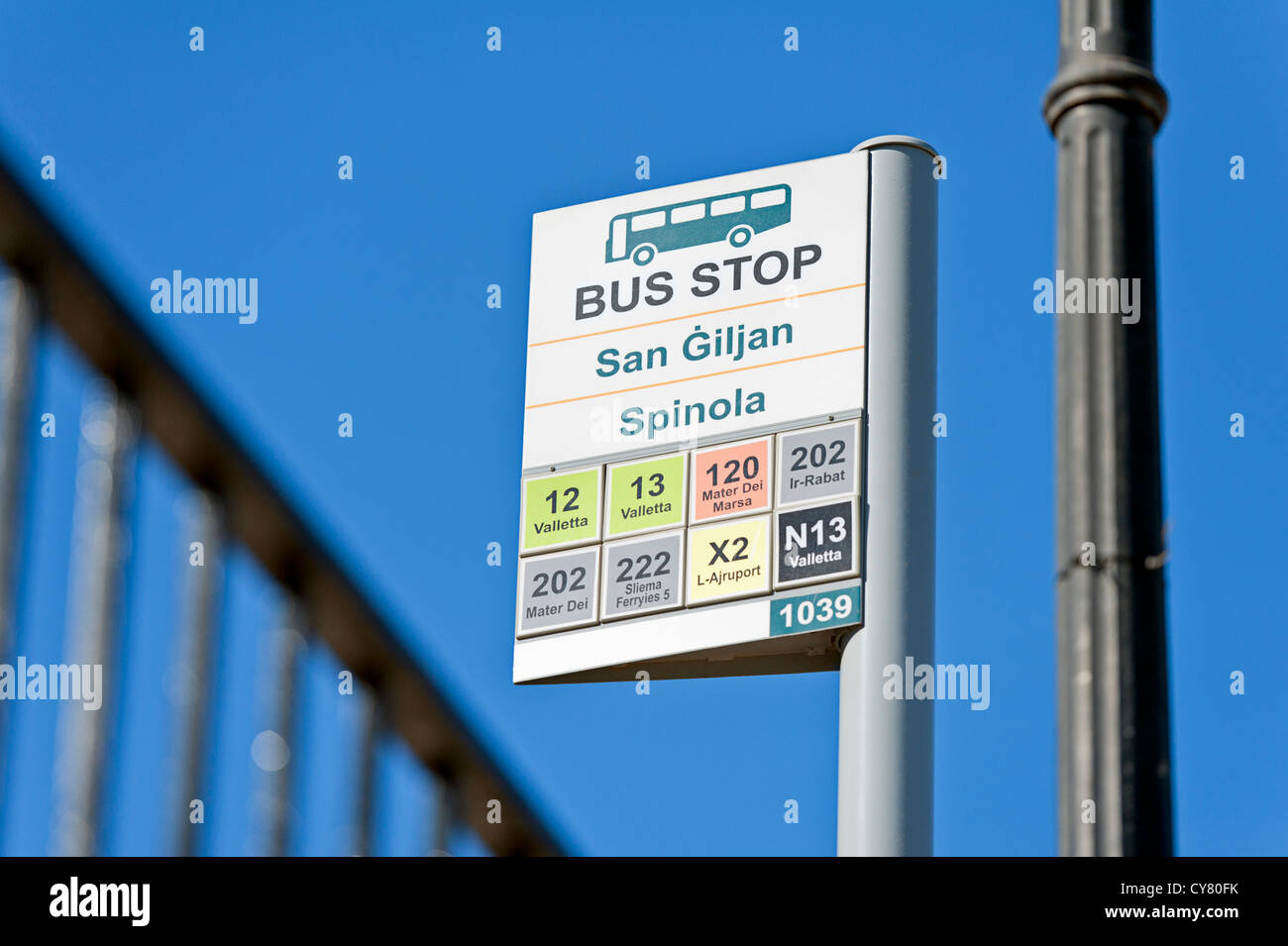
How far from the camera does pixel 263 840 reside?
243 cm

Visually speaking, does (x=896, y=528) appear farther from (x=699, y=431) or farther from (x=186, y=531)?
(x=186, y=531)

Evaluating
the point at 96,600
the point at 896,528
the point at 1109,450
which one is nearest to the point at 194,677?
the point at 96,600

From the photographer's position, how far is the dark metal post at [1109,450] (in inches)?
115

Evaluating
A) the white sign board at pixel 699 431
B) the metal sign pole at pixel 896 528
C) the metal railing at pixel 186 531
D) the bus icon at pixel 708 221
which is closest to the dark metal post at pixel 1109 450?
the metal railing at pixel 186 531

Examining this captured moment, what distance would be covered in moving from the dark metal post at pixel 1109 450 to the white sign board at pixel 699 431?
2845mm

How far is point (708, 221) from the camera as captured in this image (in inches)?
257

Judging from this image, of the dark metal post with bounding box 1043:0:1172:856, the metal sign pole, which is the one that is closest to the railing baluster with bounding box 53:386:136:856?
the dark metal post with bounding box 1043:0:1172:856

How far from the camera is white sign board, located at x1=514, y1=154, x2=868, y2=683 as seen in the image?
6.22 metres

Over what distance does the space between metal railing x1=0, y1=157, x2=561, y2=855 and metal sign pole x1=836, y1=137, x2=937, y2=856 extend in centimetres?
320

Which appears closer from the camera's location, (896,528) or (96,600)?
(96,600)

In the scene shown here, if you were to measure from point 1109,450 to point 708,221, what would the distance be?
11.7 ft

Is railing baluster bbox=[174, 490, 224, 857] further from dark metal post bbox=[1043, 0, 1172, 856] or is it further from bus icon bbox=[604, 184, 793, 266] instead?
bus icon bbox=[604, 184, 793, 266]
